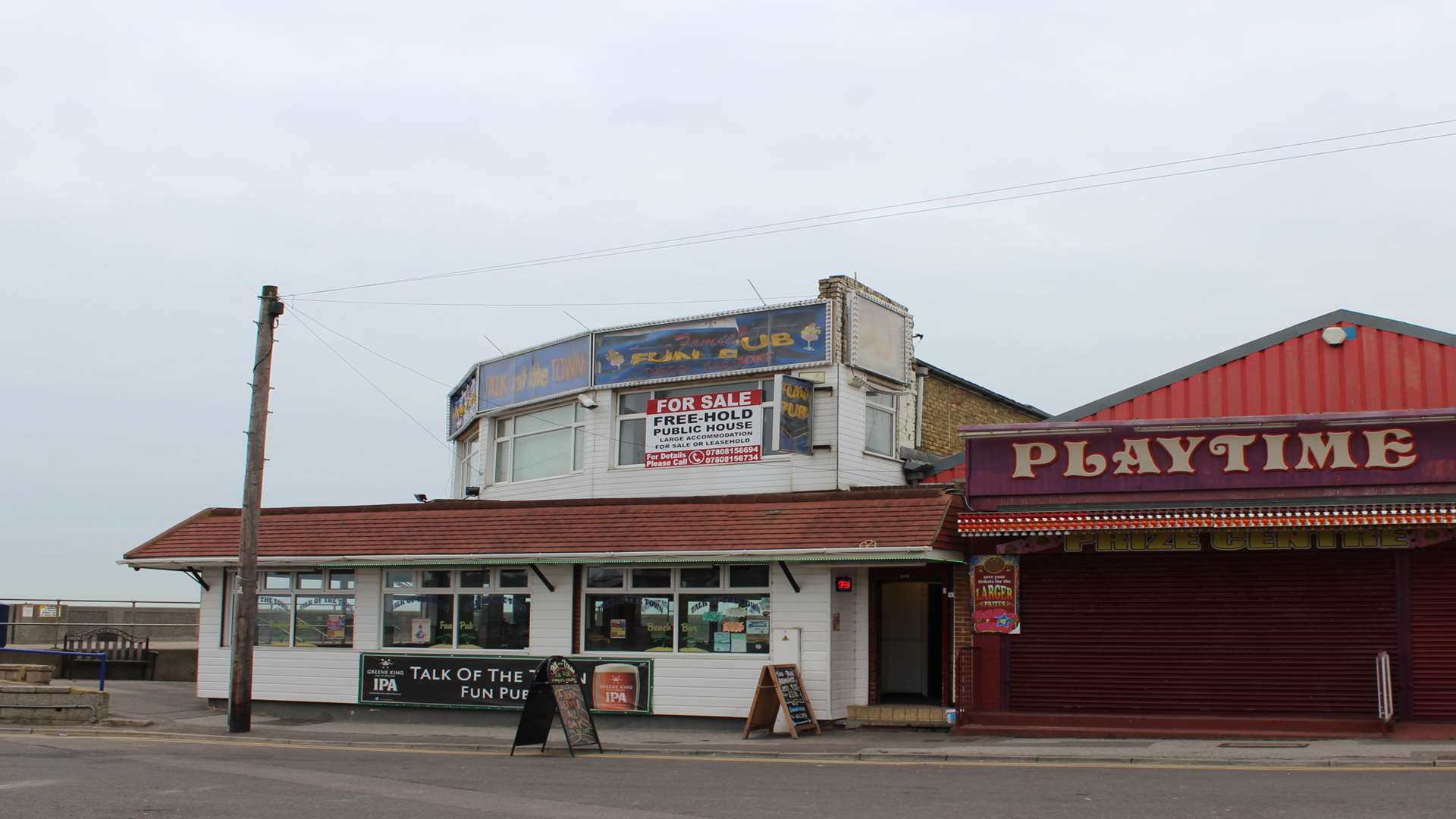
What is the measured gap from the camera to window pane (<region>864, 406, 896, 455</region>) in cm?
2469

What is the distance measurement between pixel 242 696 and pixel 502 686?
3.80 meters

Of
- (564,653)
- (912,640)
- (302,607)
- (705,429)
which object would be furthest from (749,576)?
(302,607)

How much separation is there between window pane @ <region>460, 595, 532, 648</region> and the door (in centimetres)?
564

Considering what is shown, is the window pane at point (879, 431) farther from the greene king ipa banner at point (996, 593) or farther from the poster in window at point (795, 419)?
the greene king ipa banner at point (996, 593)

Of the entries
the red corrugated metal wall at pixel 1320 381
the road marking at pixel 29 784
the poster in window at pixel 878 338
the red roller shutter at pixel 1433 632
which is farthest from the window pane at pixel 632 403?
the red roller shutter at pixel 1433 632

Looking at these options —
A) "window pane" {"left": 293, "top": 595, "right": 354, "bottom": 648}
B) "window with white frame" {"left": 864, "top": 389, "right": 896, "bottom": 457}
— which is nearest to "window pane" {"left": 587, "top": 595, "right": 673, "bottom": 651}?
"window pane" {"left": 293, "top": 595, "right": 354, "bottom": 648}

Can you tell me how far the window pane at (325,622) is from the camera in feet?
75.4

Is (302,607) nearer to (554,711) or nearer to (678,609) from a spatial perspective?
(678,609)

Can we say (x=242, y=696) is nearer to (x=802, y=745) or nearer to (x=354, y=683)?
(x=354, y=683)

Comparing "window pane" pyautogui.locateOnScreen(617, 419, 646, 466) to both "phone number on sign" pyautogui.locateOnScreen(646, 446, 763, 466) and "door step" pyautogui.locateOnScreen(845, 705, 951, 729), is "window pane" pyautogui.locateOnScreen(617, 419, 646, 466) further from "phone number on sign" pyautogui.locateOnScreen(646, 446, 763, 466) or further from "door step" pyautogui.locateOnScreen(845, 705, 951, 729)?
"door step" pyautogui.locateOnScreen(845, 705, 951, 729)

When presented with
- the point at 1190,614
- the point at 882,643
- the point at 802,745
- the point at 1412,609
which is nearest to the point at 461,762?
the point at 802,745

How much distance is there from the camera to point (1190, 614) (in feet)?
59.7

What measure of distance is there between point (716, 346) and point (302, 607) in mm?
8378

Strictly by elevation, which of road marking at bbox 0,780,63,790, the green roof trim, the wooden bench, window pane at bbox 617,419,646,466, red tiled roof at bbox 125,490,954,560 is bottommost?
road marking at bbox 0,780,63,790
